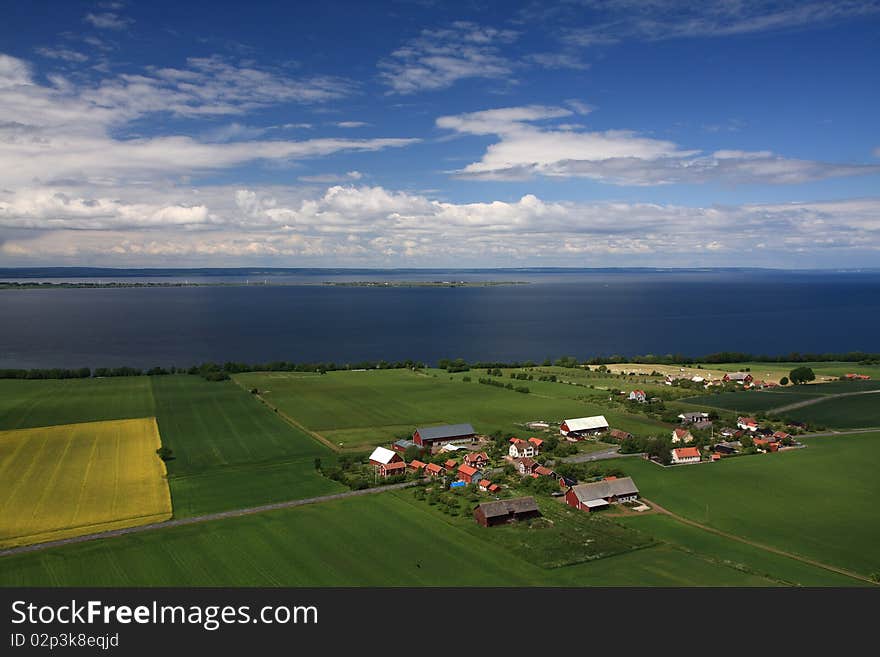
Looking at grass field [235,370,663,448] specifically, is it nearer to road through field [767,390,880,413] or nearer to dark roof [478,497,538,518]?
road through field [767,390,880,413]

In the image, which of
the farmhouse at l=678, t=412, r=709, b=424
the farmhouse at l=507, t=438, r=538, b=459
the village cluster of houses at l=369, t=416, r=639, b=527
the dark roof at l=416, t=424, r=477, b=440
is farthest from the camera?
the farmhouse at l=678, t=412, r=709, b=424

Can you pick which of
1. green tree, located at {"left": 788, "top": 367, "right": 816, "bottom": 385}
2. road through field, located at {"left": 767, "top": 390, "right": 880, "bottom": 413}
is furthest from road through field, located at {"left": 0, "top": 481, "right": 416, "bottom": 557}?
green tree, located at {"left": 788, "top": 367, "right": 816, "bottom": 385}

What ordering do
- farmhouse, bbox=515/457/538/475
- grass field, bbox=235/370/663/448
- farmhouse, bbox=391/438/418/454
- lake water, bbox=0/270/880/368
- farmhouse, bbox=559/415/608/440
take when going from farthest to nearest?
lake water, bbox=0/270/880/368
grass field, bbox=235/370/663/448
farmhouse, bbox=559/415/608/440
farmhouse, bbox=391/438/418/454
farmhouse, bbox=515/457/538/475

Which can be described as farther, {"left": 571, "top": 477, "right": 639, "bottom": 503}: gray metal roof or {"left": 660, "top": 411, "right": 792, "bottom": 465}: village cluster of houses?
{"left": 660, "top": 411, "right": 792, "bottom": 465}: village cluster of houses

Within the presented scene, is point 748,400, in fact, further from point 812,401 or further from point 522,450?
point 522,450

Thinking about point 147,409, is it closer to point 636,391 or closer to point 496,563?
point 496,563

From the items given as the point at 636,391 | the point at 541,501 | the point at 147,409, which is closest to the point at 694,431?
the point at 636,391

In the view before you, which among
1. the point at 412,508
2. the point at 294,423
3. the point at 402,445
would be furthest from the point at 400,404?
the point at 412,508
